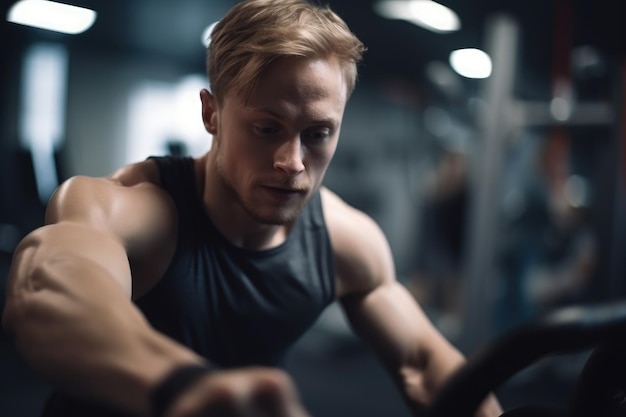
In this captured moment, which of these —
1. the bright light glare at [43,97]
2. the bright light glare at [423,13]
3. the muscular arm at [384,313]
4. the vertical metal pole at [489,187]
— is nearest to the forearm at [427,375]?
the muscular arm at [384,313]

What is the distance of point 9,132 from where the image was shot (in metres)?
4.45

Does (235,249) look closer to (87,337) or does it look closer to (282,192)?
(282,192)

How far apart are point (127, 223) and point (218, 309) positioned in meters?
0.23

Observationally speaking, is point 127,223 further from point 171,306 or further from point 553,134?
point 553,134

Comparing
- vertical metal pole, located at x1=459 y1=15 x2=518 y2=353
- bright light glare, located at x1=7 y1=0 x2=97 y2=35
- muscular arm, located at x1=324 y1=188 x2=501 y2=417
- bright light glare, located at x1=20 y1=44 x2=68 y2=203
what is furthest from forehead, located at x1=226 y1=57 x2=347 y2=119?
bright light glare, located at x1=20 y1=44 x2=68 y2=203

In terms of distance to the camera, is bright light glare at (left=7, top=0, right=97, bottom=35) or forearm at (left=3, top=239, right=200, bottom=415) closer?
forearm at (left=3, top=239, right=200, bottom=415)

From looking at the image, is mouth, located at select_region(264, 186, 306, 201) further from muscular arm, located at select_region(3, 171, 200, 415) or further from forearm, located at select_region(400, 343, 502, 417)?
forearm, located at select_region(400, 343, 502, 417)

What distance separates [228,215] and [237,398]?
66 centimetres

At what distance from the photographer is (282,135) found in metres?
0.94

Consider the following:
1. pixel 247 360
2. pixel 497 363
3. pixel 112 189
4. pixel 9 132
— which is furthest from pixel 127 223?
pixel 9 132

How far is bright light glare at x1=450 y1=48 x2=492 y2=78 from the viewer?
311cm

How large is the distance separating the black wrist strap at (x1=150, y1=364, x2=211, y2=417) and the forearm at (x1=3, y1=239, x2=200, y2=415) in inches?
0.7

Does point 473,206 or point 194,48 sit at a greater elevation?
point 194,48

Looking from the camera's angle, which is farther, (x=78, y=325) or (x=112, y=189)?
(x=112, y=189)
